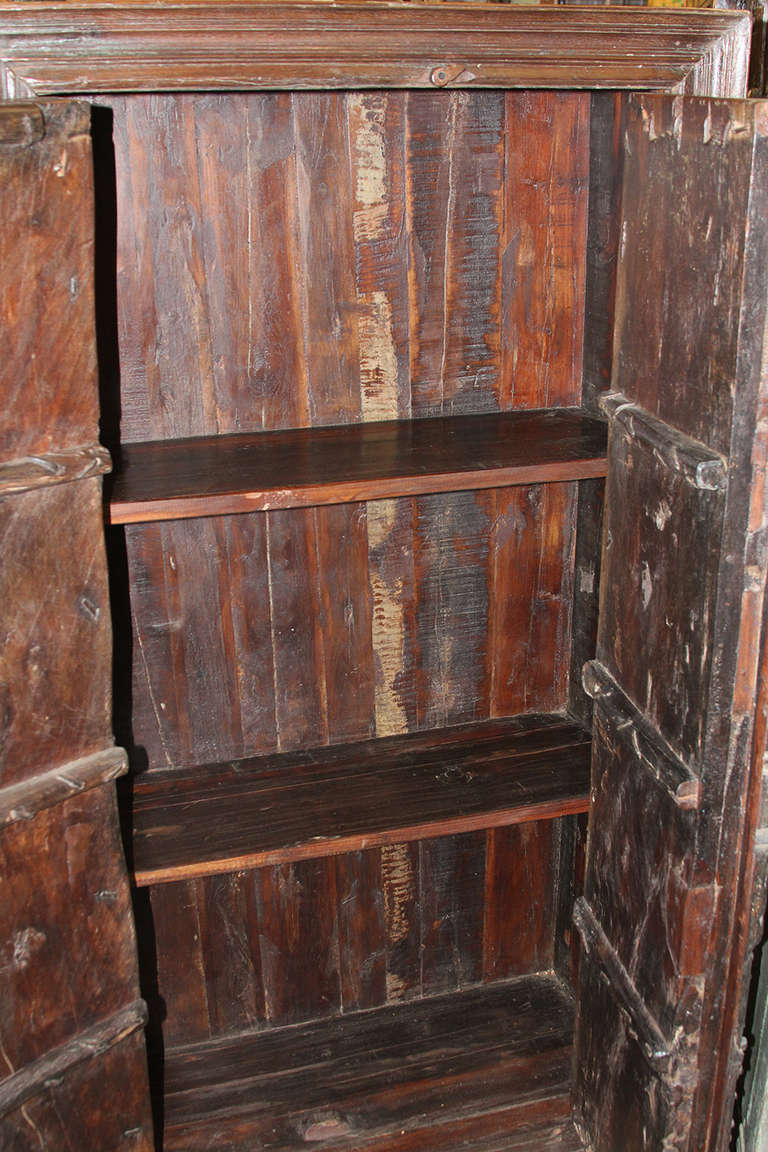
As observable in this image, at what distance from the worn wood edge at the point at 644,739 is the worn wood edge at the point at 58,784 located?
2.20 ft

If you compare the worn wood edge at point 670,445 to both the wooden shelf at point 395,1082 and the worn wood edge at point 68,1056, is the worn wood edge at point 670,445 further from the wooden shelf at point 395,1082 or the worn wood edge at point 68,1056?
the wooden shelf at point 395,1082

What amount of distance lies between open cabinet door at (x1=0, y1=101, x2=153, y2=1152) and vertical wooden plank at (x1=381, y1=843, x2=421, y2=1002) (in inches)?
24.0

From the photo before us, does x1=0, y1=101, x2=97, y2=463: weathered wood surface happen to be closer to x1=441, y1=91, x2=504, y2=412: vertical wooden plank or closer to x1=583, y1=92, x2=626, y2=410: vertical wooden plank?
x1=441, y1=91, x2=504, y2=412: vertical wooden plank

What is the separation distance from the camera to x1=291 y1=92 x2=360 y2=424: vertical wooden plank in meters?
1.66

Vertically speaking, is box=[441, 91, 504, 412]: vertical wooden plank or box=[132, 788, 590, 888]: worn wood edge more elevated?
box=[441, 91, 504, 412]: vertical wooden plank

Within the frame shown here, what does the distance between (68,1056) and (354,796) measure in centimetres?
55

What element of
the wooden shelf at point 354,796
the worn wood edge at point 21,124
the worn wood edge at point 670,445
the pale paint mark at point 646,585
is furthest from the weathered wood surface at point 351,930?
the worn wood edge at point 21,124

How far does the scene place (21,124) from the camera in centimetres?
120

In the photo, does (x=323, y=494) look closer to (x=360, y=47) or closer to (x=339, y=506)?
(x=339, y=506)

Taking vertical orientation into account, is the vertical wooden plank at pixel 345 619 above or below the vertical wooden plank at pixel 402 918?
above

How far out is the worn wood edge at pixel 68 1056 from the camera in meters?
1.47

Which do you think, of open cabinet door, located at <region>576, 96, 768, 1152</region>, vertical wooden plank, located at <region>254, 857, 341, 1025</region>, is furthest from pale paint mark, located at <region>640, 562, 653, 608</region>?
vertical wooden plank, located at <region>254, 857, 341, 1025</region>

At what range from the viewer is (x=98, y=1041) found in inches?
61.4

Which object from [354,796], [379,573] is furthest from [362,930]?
[379,573]
